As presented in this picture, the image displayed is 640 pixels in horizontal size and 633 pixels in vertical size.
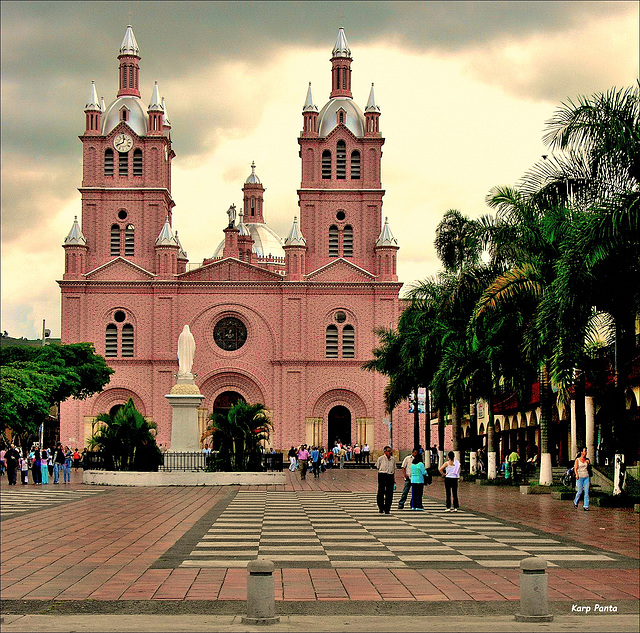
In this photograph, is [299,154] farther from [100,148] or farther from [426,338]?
[426,338]

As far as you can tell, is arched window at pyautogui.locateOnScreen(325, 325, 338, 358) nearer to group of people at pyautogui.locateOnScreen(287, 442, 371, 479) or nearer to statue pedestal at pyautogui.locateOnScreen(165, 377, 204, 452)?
group of people at pyautogui.locateOnScreen(287, 442, 371, 479)

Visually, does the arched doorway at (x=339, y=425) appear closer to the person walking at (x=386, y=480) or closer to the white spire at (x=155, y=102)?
the white spire at (x=155, y=102)

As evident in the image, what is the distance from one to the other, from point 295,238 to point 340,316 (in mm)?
5830

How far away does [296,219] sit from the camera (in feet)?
226

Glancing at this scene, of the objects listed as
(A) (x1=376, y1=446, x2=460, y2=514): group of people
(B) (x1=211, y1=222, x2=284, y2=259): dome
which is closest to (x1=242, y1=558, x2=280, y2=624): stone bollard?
(A) (x1=376, y1=446, x2=460, y2=514): group of people

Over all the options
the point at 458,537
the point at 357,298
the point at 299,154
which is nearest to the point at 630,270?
the point at 458,537

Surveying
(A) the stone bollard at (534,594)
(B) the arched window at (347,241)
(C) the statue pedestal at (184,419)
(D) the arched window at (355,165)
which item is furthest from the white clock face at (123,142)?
(A) the stone bollard at (534,594)

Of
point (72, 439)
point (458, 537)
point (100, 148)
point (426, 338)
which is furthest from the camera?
point (100, 148)

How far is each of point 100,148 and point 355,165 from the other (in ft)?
55.8

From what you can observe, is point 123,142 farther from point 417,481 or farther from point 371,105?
point 417,481

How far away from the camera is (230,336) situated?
226 feet

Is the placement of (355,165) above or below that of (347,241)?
above

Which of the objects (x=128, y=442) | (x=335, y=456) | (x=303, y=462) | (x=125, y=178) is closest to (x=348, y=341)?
(x=335, y=456)

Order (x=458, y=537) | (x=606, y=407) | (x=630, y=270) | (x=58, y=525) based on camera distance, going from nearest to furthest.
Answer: (x=458, y=537) → (x=58, y=525) → (x=630, y=270) → (x=606, y=407)
